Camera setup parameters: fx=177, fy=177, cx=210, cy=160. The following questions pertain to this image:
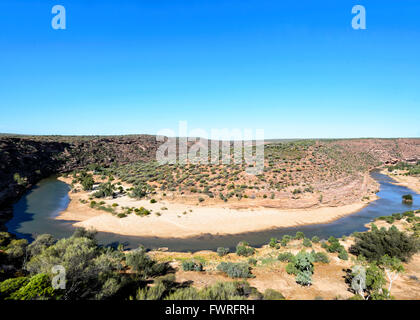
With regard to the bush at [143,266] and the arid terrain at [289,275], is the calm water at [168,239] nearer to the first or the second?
the arid terrain at [289,275]

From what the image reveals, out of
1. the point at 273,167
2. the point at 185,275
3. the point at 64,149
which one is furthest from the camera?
the point at 64,149

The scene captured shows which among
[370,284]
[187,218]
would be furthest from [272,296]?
[187,218]

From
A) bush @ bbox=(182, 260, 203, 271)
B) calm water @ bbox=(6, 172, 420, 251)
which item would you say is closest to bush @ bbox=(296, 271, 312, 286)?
bush @ bbox=(182, 260, 203, 271)

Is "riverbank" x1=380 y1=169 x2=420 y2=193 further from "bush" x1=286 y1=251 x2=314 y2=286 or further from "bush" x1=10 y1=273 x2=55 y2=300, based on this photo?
"bush" x1=10 y1=273 x2=55 y2=300

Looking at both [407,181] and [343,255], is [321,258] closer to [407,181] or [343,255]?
[343,255]
